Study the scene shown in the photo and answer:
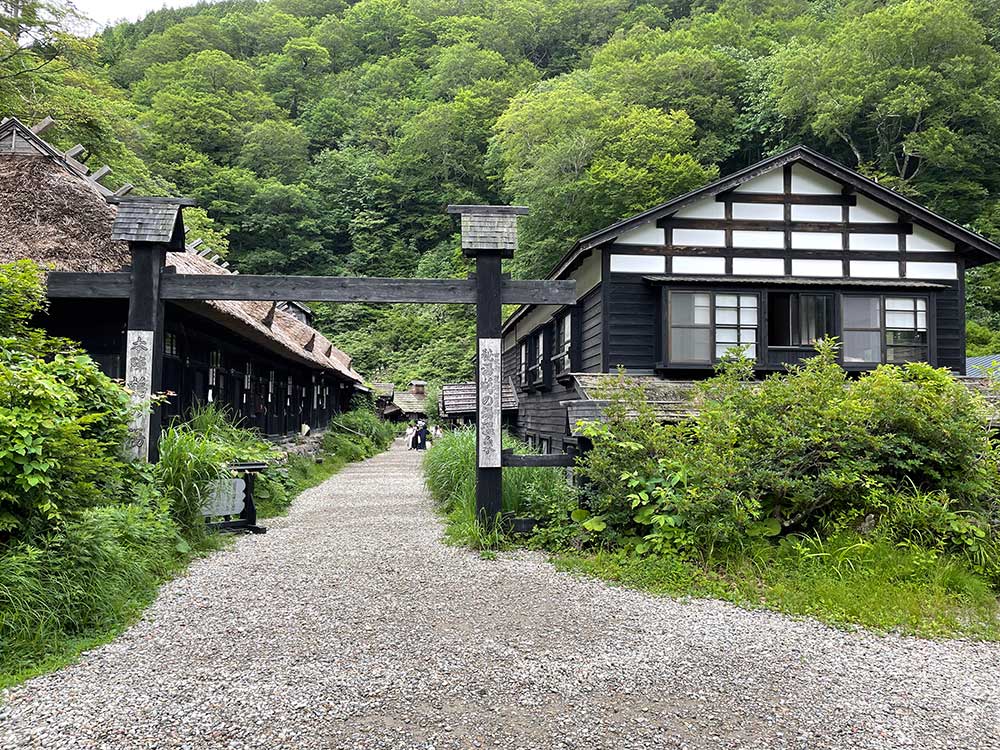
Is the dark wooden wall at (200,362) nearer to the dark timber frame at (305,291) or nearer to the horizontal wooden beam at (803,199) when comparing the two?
the dark timber frame at (305,291)

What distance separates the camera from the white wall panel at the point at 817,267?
1239 cm

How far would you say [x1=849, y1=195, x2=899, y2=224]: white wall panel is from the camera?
12461 mm

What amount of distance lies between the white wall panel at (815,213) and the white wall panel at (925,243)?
4.78 feet

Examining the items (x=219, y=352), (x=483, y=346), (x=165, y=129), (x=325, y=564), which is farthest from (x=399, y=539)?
(x=165, y=129)

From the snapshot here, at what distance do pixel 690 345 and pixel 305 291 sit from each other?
23.7ft

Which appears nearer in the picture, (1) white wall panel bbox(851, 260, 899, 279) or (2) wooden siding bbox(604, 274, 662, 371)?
(2) wooden siding bbox(604, 274, 662, 371)

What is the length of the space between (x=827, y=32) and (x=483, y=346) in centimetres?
3691

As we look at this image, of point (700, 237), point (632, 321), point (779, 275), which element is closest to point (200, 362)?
point (632, 321)

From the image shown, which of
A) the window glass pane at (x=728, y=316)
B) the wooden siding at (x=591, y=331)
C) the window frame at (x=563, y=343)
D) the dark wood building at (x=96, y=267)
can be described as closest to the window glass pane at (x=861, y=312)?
the window glass pane at (x=728, y=316)

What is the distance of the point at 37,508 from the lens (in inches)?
174

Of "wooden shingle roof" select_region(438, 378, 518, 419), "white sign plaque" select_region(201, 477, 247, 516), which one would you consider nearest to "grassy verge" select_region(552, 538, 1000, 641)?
"white sign plaque" select_region(201, 477, 247, 516)

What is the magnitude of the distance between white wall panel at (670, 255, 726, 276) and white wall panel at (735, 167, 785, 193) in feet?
4.82

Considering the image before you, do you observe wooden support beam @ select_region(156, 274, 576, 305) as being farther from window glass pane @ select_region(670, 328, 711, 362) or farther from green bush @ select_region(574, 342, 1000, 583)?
window glass pane @ select_region(670, 328, 711, 362)

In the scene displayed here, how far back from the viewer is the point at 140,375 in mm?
7445
